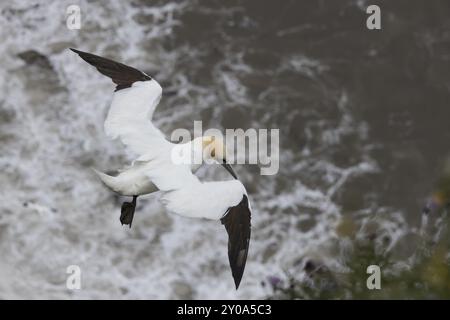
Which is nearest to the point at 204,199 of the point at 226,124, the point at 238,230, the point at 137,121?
the point at 238,230

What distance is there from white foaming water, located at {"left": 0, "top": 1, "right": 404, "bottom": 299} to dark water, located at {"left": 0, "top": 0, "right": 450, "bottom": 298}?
0.02 metres

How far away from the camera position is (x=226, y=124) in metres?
15.9

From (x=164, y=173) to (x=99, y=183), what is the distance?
600 cm

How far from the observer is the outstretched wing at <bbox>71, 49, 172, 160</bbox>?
31.5 feet

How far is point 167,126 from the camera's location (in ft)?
51.3
